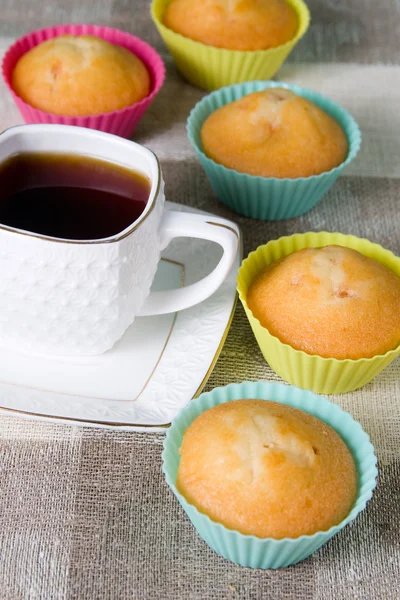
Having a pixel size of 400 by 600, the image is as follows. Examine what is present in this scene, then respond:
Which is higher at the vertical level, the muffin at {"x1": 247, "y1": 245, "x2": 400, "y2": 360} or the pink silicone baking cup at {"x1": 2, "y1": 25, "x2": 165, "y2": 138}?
the muffin at {"x1": 247, "y1": 245, "x2": 400, "y2": 360}

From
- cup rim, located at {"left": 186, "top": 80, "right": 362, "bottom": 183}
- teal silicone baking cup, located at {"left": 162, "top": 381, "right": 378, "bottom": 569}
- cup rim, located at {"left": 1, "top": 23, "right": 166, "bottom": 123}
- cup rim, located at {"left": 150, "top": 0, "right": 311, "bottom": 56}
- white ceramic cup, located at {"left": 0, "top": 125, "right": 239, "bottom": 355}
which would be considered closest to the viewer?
teal silicone baking cup, located at {"left": 162, "top": 381, "right": 378, "bottom": 569}

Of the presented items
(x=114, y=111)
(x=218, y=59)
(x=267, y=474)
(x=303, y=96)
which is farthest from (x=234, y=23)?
(x=267, y=474)

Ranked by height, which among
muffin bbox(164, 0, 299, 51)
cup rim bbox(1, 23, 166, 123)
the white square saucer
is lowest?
the white square saucer

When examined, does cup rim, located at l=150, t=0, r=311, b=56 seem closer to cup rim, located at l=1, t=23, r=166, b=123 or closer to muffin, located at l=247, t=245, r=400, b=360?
cup rim, located at l=1, t=23, r=166, b=123

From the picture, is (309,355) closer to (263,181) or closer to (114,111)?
(263,181)

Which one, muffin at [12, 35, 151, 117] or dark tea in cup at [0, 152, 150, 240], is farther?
muffin at [12, 35, 151, 117]

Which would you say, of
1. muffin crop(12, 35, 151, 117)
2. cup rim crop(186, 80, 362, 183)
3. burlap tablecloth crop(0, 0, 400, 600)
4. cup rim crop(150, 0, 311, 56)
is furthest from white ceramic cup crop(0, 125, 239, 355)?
cup rim crop(150, 0, 311, 56)

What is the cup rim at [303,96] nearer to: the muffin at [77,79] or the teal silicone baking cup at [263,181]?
the teal silicone baking cup at [263,181]
